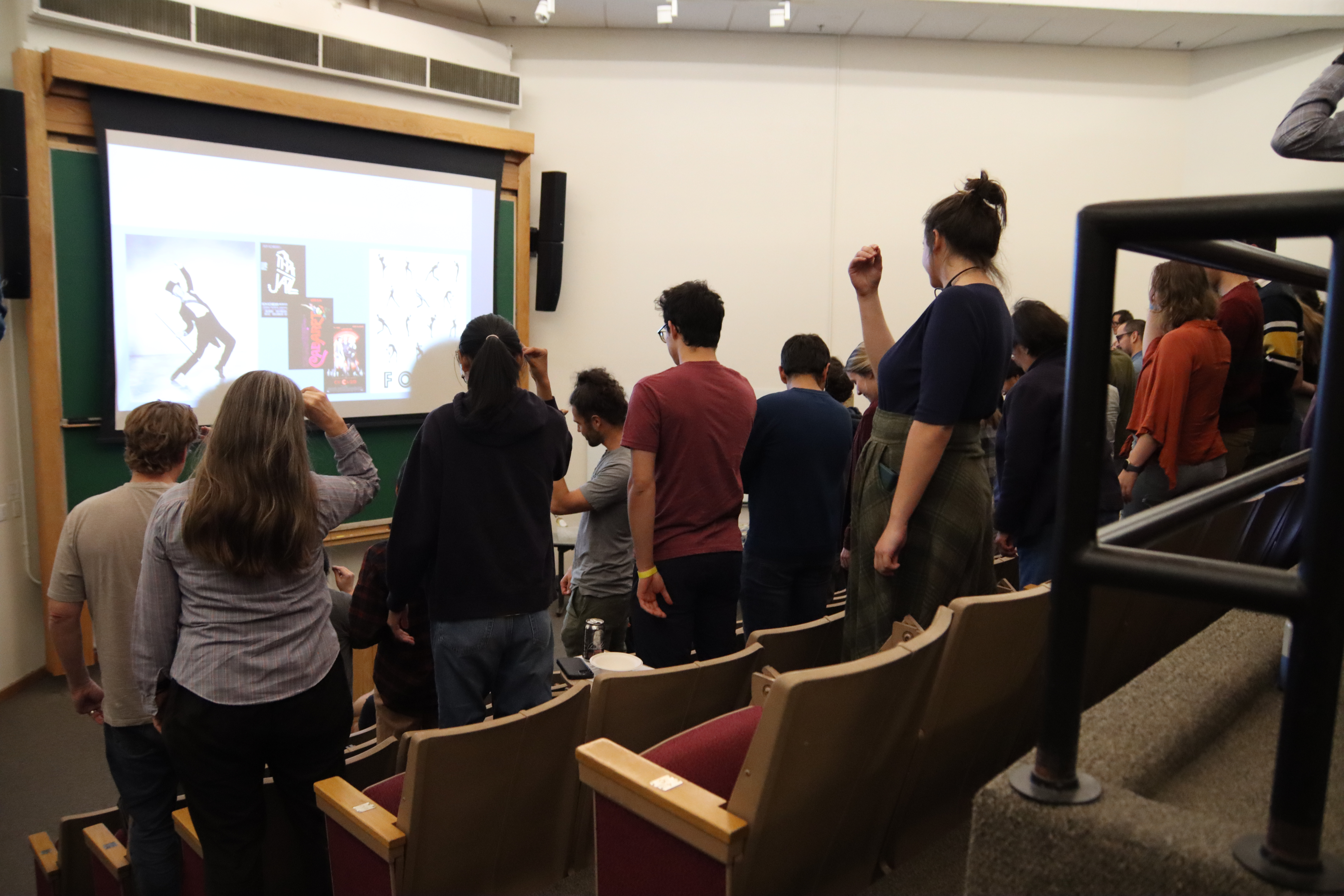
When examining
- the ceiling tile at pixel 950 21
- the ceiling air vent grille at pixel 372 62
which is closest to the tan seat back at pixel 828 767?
the ceiling air vent grille at pixel 372 62

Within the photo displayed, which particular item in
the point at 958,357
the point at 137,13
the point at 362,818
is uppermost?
the point at 137,13

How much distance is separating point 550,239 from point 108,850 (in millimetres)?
3976

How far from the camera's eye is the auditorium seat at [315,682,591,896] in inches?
59.3

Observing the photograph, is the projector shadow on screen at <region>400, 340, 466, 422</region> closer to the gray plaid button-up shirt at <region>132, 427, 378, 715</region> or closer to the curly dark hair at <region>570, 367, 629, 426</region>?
the curly dark hair at <region>570, 367, 629, 426</region>

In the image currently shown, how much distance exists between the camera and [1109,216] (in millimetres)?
490

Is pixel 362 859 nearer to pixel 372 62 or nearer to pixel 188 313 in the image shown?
pixel 188 313

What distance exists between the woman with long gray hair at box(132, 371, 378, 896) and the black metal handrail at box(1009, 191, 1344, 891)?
159 centimetres

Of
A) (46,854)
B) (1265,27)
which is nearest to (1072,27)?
(1265,27)

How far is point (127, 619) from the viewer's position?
6.82ft

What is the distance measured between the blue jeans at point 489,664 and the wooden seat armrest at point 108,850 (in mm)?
759

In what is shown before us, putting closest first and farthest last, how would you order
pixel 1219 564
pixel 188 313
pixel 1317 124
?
1. pixel 1219 564
2. pixel 1317 124
3. pixel 188 313

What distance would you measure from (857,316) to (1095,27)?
7.56 ft

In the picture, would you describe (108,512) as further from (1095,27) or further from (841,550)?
(1095,27)

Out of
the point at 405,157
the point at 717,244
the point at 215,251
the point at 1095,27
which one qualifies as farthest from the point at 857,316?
the point at 215,251
